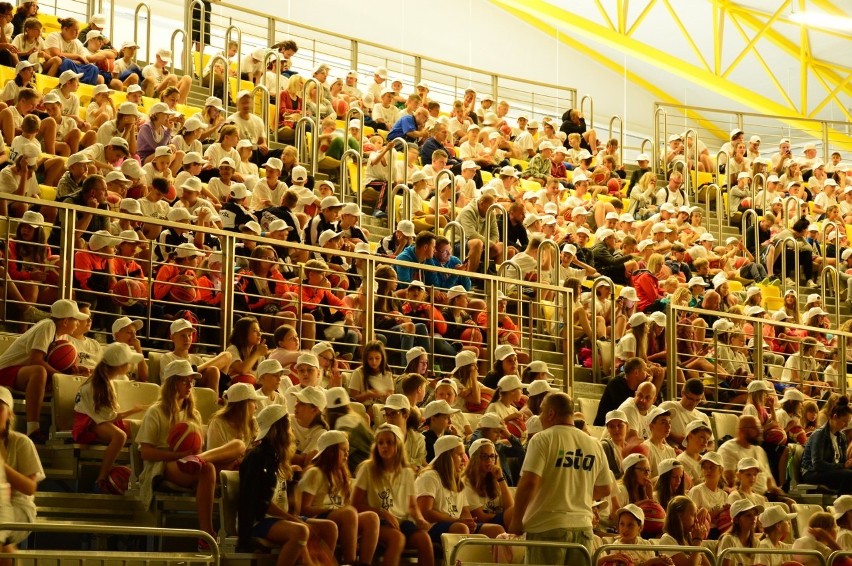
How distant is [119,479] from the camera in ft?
28.8

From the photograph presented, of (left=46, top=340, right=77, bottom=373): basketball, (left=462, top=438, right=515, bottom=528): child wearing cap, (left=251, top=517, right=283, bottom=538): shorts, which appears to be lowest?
(left=251, top=517, right=283, bottom=538): shorts

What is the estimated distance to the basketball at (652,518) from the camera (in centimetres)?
998

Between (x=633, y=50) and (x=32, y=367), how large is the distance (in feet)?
62.9

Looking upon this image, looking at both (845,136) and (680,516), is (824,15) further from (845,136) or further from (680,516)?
(680,516)

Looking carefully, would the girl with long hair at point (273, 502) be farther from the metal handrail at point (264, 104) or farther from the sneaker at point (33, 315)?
the metal handrail at point (264, 104)

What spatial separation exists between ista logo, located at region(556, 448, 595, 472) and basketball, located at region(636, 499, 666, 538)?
1781mm

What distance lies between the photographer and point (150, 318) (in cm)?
1027

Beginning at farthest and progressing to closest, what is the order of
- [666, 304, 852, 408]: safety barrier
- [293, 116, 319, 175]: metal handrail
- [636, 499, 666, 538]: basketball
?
[293, 116, 319, 175]: metal handrail → [666, 304, 852, 408]: safety barrier → [636, 499, 666, 538]: basketball

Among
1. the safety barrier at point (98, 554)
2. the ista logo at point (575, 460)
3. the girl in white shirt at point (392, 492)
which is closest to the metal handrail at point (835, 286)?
the girl in white shirt at point (392, 492)

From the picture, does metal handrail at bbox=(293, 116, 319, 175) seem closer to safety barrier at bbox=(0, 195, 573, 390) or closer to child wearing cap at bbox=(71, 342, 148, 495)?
safety barrier at bbox=(0, 195, 573, 390)

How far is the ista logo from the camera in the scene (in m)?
8.22

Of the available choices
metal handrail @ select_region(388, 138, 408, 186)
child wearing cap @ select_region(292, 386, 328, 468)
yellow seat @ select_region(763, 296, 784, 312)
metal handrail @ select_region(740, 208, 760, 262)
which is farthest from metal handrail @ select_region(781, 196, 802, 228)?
child wearing cap @ select_region(292, 386, 328, 468)

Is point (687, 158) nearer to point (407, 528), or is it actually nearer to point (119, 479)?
point (407, 528)

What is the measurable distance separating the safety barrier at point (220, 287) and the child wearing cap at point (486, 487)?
2053 millimetres
